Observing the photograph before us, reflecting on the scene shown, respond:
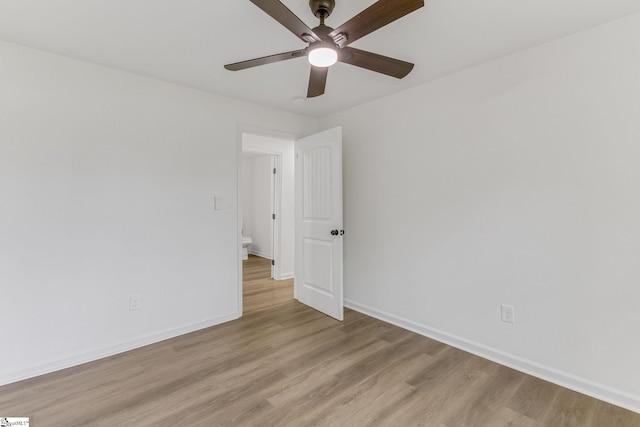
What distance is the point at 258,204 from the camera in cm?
639

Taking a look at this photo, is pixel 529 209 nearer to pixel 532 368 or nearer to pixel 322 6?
pixel 532 368

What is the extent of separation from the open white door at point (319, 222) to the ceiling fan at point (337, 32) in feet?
4.29

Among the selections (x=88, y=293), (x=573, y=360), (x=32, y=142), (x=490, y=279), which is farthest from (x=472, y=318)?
(x=32, y=142)

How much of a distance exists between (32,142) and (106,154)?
1.39 feet

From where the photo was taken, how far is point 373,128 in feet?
10.3

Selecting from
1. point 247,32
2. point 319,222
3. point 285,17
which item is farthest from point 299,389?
point 247,32

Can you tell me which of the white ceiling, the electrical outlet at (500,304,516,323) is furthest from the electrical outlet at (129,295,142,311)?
the electrical outlet at (500,304,516,323)

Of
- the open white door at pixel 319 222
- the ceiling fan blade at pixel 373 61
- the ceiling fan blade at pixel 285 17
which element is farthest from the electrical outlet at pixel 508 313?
the ceiling fan blade at pixel 285 17

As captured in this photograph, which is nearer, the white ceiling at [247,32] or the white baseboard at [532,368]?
the white ceiling at [247,32]

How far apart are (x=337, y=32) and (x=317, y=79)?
0.46m

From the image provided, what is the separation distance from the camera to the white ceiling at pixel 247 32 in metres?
1.65

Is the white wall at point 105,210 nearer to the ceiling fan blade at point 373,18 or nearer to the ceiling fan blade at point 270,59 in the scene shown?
the ceiling fan blade at point 270,59

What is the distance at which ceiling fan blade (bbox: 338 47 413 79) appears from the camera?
159cm

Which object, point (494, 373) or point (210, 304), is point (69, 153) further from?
point (494, 373)
